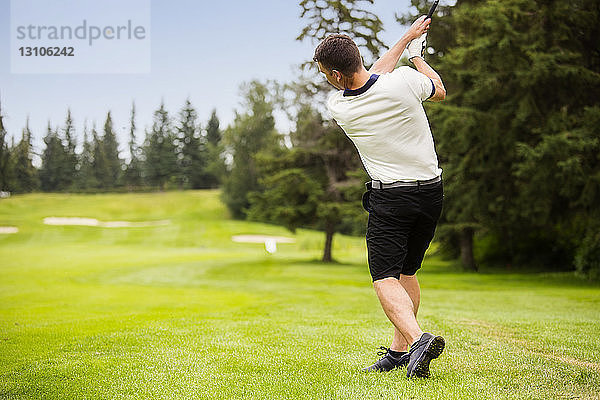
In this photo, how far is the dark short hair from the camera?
2893 millimetres

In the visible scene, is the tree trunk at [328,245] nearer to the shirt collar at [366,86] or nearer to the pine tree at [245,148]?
the shirt collar at [366,86]

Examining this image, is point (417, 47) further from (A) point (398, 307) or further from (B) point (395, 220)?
(A) point (398, 307)

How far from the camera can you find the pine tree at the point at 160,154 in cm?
5956

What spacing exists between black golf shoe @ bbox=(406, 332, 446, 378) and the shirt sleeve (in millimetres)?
1256

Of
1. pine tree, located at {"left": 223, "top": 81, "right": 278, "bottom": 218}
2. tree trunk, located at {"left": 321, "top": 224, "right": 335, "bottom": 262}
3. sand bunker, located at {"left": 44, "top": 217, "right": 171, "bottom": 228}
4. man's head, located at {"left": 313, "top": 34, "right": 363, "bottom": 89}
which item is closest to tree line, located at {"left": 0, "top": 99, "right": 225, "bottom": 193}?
sand bunker, located at {"left": 44, "top": 217, "right": 171, "bottom": 228}

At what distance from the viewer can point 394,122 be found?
2965 mm

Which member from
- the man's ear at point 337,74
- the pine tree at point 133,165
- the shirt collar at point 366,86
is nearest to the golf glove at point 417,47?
the shirt collar at point 366,86

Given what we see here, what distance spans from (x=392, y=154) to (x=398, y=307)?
0.82 m

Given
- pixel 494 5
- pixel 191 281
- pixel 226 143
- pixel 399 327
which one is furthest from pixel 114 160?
pixel 399 327

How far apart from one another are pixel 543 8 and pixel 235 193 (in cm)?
3523

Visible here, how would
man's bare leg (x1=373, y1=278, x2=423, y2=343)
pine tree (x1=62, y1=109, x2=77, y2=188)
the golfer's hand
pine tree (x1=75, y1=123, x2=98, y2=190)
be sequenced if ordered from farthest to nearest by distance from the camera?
pine tree (x1=75, y1=123, x2=98, y2=190) < pine tree (x1=62, y1=109, x2=77, y2=188) < the golfer's hand < man's bare leg (x1=373, y1=278, x2=423, y2=343)

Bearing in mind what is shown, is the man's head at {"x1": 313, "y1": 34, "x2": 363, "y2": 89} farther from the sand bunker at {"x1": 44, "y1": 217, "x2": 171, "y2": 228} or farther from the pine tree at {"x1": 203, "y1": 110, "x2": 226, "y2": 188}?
the pine tree at {"x1": 203, "y1": 110, "x2": 226, "y2": 188}

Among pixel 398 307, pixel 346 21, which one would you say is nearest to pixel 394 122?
pixel 398 307

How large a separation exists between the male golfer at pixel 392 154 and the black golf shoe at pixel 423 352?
0.02 meters
